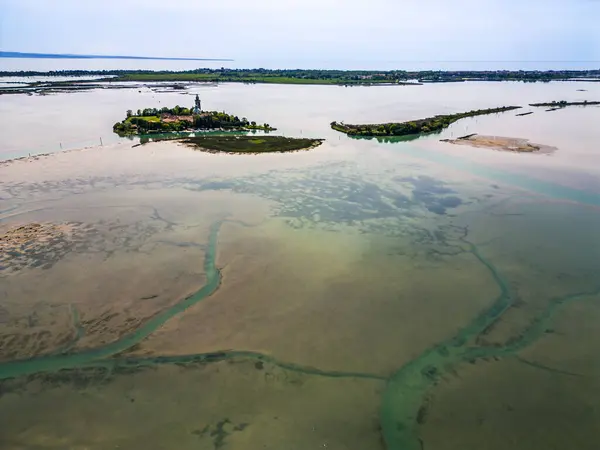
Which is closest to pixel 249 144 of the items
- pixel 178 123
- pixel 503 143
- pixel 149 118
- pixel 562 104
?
pixel 178 123

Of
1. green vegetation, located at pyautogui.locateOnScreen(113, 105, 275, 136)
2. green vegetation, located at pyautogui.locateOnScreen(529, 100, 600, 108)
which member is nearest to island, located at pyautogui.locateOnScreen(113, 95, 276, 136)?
green vegetation, located at pyautogui.locateOnScreen(113, 105, 275, 136)

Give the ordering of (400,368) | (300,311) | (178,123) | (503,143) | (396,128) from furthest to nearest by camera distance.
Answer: (178,123) < (396,128) < (503,143) < (300,311) < (400,368)

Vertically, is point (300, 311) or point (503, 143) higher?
point (503, 143)

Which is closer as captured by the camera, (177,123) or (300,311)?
(300,311)

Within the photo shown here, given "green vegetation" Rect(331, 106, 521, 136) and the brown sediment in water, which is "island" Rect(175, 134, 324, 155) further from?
the brown sediment in water

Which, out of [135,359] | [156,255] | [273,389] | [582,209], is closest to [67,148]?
[156,255]

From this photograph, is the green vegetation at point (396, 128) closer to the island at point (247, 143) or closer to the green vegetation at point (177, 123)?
the island at point (247, 143)

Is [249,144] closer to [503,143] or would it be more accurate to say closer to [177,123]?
[177,123]

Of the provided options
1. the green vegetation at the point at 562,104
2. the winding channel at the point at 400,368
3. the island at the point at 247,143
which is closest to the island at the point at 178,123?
the island at the point at 247,143
